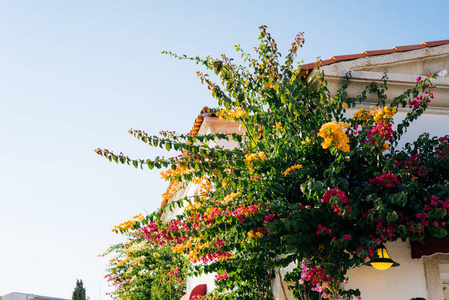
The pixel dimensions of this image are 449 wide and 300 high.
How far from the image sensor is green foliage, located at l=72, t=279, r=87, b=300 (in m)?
43.7

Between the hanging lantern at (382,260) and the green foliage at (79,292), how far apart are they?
42137 millimetres

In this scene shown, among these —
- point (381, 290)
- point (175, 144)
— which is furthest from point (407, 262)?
point (175, 144)

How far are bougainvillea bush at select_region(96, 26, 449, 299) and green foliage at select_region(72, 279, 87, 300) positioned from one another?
40769mm

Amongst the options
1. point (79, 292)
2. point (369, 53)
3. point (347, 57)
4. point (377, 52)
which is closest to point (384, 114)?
point (347, 57)

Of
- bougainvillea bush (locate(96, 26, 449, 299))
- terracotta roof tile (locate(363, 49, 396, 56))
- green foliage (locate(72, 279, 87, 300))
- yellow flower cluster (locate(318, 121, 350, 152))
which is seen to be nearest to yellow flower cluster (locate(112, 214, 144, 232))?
bougainvillea bush (locate(96, 26, 449, 299))

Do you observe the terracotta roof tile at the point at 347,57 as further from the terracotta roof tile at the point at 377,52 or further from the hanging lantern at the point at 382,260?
the hanging lantern at the point at 382,260

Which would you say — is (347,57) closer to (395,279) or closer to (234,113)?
(234,113)

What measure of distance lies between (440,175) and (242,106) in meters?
2.98

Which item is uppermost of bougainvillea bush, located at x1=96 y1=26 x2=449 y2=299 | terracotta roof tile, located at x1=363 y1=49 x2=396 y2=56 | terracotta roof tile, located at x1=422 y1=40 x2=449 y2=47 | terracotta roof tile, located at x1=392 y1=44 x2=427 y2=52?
terracotta roof tile, located at x1=422 y1=40 x2=449 y2=47

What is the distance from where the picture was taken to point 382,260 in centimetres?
639

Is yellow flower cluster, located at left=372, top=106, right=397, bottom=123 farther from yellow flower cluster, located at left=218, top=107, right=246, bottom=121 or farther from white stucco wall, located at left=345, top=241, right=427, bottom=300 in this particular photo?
white stucco wall, located at left=345, top=241, right=427, bottom=300

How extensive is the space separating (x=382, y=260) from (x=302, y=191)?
1.71 metres

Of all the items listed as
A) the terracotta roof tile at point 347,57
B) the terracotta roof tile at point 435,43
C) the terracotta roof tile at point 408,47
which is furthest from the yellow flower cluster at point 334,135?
the terracotta roof tile at point 435,43

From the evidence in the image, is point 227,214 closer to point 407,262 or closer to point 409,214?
point 409,214
